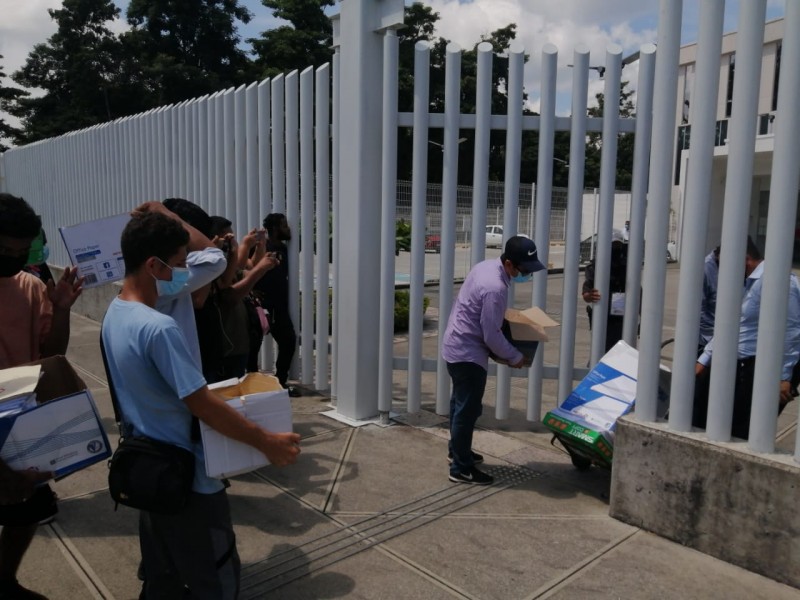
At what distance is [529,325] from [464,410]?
657 mm

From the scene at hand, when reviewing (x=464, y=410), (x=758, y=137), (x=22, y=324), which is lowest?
(x=464, y=410)

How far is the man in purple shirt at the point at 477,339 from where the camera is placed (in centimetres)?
387

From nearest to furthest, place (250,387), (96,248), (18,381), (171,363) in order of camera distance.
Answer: (171,363), (18,381), (250,387), (96,248)

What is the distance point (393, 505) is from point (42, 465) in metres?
1.99

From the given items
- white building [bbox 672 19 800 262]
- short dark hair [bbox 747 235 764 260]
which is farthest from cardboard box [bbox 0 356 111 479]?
white building [bbox 672 19 800 262]

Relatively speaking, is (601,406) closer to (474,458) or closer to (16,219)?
(474,458)

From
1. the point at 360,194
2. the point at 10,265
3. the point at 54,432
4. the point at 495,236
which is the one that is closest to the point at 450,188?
the point at 360,194

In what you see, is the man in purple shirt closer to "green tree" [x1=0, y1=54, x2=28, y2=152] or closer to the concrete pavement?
the concrete pavement

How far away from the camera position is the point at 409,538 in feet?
11.1

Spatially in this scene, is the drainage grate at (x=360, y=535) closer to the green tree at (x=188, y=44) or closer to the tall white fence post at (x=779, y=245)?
the tall white fence post at (x=779, y=245)

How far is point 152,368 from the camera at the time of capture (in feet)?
6.68

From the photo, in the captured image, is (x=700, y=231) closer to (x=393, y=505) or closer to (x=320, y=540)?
(x=393, y=505)

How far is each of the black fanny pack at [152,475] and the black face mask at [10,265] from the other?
103cm

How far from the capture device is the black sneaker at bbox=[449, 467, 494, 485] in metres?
4.06
